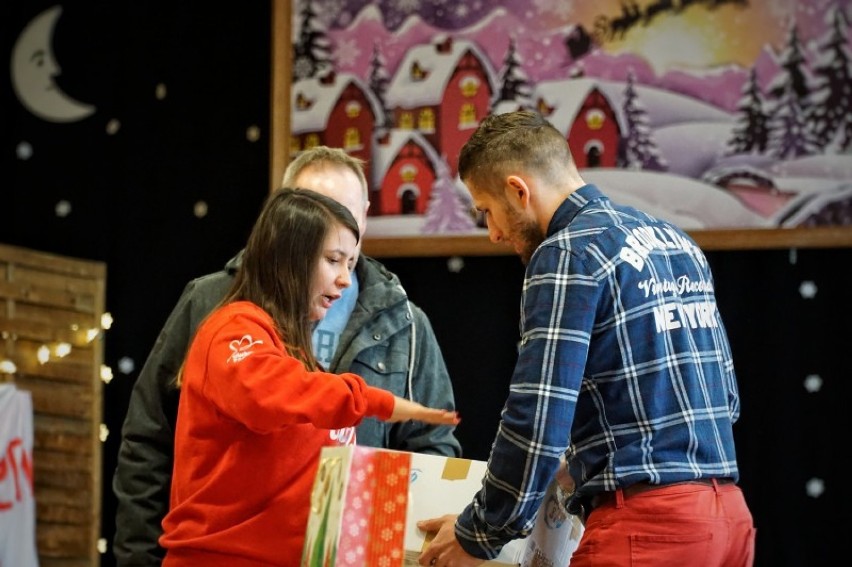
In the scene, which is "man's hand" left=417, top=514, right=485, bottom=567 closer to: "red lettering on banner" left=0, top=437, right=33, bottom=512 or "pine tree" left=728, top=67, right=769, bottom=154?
"pine tree" left=728, top=67, right=769, bottom=154

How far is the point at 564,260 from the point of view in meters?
1.66

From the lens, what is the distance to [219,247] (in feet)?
11.2

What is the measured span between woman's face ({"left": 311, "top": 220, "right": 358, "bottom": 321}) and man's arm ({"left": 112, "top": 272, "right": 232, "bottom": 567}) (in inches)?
16.2

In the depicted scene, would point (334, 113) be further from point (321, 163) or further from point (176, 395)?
point (176, 395)

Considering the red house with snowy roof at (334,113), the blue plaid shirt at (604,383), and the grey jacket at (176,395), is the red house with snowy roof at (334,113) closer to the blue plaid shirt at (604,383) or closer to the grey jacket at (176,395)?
the grey jacket at (176,395)

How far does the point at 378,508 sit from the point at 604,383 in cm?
38

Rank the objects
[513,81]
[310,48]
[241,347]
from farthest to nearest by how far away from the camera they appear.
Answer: [310,48]
[513,81]
[241,347]

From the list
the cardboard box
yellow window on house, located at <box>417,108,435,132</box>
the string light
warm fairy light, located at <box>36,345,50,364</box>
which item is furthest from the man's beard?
warm fairy light, located at <box>36,345,50,364</box>

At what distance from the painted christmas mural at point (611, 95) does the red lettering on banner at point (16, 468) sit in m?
1.29

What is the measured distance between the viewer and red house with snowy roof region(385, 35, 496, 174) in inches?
120

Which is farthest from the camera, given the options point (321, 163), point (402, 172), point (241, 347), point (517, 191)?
Answer: point (402, 172)

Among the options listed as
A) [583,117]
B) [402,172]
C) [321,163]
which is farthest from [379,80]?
[321,163]

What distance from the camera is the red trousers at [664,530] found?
159 centimetres

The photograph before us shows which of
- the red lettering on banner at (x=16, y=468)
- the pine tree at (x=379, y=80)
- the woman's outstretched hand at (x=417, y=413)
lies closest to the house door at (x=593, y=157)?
the pine tree at (x=379, y=80)
